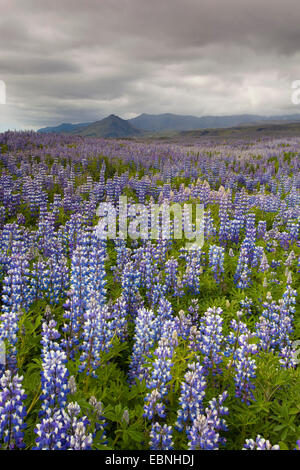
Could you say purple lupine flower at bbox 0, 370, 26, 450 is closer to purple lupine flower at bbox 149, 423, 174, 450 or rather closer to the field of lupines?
the field of lupines

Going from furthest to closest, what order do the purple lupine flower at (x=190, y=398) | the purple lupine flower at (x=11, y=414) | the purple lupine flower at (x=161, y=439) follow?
the purple lupine flower at (x=190, y=398), the purple lupine flower at (x=161, y=439), the purple lupine flower at (x=11, y=414)

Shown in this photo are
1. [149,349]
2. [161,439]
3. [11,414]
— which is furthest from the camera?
[149,349]

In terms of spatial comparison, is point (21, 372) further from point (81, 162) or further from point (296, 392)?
point (81, 162)

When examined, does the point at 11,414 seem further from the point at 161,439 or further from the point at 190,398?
the point at 190,398

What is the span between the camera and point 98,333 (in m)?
3.33

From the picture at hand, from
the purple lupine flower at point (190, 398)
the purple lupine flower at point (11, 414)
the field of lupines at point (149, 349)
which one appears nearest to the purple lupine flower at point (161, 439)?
the field of lupines at point (149, 349)

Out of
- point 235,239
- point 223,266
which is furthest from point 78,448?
point 235,239

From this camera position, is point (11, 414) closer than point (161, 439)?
Yes

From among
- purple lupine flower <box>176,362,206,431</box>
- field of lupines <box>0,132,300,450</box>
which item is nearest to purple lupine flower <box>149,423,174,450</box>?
field of lupines <box>0,132,300,450</box>

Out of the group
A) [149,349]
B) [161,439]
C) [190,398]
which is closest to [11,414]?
[161,439]

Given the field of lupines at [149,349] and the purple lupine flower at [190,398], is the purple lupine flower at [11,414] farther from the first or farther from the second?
the purple lupine flower at [190,398]

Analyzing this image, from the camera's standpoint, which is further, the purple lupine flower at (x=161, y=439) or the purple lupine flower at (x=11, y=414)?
the purple lupine flower at (x=161, y=439)

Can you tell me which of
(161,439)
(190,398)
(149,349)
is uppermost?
(190,398)

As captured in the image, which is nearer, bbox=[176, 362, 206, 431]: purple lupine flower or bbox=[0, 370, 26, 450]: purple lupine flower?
bbox=[0, 370, 26, 450]: purple lupine flower
